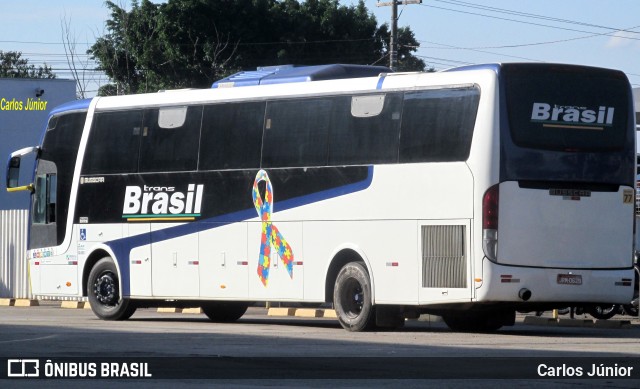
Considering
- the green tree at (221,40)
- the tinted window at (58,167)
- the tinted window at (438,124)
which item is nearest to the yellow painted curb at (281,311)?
the tinted window at (58,167)

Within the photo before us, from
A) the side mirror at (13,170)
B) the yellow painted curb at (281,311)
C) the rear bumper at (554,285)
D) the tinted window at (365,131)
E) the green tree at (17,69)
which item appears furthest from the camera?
the green tree at (17,69)

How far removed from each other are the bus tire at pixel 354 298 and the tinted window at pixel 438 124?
74.6 inches

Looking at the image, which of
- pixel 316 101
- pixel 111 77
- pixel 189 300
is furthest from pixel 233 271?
pixel 111 77

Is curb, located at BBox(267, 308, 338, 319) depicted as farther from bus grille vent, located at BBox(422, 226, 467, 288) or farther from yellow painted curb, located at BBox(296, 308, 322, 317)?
bus grille vent, located at BBox(422, 226, 467, 288)

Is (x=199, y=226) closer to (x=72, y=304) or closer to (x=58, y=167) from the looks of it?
(x=58, y=167)

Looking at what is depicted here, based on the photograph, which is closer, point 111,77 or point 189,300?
point 189,300

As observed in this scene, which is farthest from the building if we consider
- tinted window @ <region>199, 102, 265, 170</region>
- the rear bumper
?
the rear bumper

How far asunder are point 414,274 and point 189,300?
17.8 ft

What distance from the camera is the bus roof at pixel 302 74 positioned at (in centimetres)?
2239

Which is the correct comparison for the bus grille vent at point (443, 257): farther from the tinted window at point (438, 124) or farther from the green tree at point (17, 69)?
the green tree at point (17, 69)

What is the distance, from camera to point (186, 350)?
1554 centimetres

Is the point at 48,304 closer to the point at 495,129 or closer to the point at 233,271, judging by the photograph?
the point at 233,271

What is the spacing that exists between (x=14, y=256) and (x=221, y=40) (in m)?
29.0

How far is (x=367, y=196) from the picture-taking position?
2056cm
